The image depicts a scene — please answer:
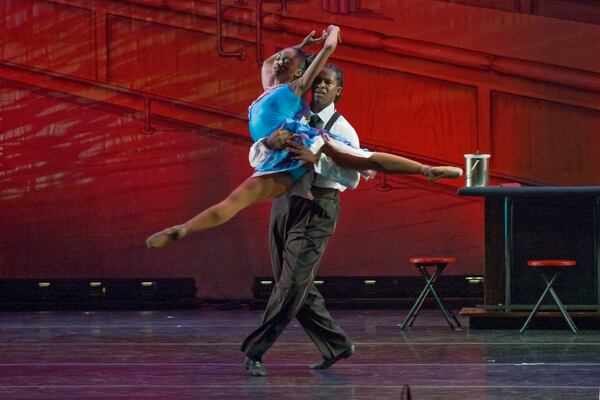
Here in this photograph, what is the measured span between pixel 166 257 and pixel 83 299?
0.76 metres

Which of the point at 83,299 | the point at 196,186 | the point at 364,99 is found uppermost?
the point at 364,99

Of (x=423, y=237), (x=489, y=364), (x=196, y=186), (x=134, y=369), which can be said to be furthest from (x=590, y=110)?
(x=134, y=369)

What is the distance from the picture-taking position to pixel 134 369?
18.9 ft

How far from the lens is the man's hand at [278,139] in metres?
5.23

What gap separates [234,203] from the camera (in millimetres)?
5137

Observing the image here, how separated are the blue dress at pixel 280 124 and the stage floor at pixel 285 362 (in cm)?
94

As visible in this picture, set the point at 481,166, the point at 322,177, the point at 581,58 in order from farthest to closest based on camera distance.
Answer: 1. the point at 581,58
2. the point at 481,166
3. the point at 322,177

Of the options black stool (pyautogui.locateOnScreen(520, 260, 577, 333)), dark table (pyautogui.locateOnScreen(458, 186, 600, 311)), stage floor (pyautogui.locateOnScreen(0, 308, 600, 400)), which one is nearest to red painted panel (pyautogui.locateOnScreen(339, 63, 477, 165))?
stage floor (pyautogui.locateOnScreen(0, 308, 600, 400))

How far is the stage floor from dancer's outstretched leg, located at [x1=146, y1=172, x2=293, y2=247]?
658 mm

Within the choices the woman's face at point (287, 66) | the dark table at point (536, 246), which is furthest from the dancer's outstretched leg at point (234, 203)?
the dark table at point (536, 246)

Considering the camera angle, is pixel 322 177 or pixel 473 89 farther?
pixel 473 89

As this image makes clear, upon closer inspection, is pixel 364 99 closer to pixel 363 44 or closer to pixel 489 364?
pixel 363 44

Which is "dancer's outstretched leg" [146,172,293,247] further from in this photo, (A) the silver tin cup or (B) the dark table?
(B) the dark table

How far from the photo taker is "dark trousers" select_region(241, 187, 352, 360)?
5367 millimetres
